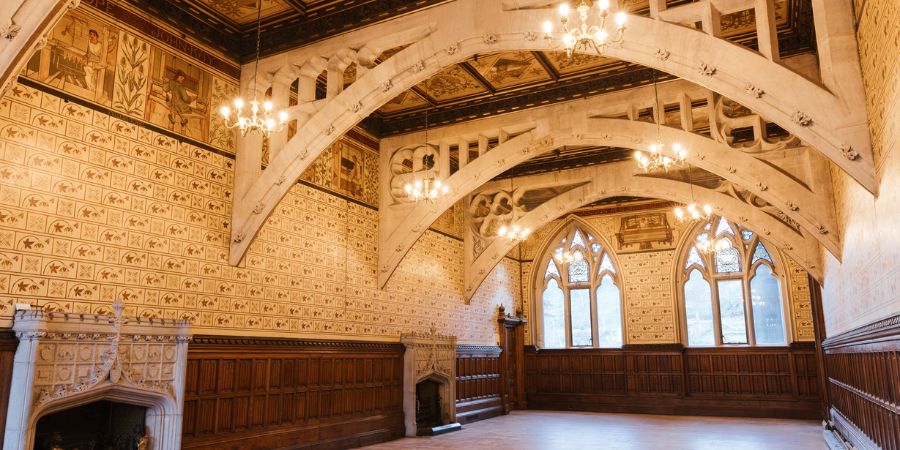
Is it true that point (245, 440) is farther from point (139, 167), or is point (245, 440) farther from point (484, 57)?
point (484, 57)

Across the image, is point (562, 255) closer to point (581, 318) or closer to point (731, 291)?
point (581, 318)

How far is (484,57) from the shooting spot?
32.1 feet

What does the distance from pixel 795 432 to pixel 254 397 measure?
34.5ft

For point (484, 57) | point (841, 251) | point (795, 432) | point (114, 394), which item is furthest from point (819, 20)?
point (795, 432)

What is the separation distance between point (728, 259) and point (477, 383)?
758 centimetres

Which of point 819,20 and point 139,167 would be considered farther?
point 139,167

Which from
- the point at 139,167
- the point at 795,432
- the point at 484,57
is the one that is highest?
the point at 484,57

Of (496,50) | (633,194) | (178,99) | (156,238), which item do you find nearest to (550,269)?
(633,194)

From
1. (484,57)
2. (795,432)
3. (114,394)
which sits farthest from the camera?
(795,432)

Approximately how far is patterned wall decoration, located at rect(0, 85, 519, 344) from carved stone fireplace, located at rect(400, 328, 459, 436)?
862 millimetres

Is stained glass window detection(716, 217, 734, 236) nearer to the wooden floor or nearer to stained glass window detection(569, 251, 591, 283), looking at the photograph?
stained glass window detection(569, 251, 591, 283)

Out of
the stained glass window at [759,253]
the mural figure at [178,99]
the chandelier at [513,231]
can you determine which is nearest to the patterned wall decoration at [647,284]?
the stained glass window at [759,253]

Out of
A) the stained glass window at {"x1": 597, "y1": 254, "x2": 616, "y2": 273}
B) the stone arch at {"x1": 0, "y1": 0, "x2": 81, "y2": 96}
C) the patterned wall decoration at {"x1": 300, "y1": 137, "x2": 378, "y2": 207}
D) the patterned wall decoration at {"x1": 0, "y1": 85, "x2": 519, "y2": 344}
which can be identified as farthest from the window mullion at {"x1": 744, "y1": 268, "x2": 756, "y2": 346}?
the stone arch at {"x1": 0, "y1": 0, "x2": 81, "y2": 96}

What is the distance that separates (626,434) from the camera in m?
12.3
